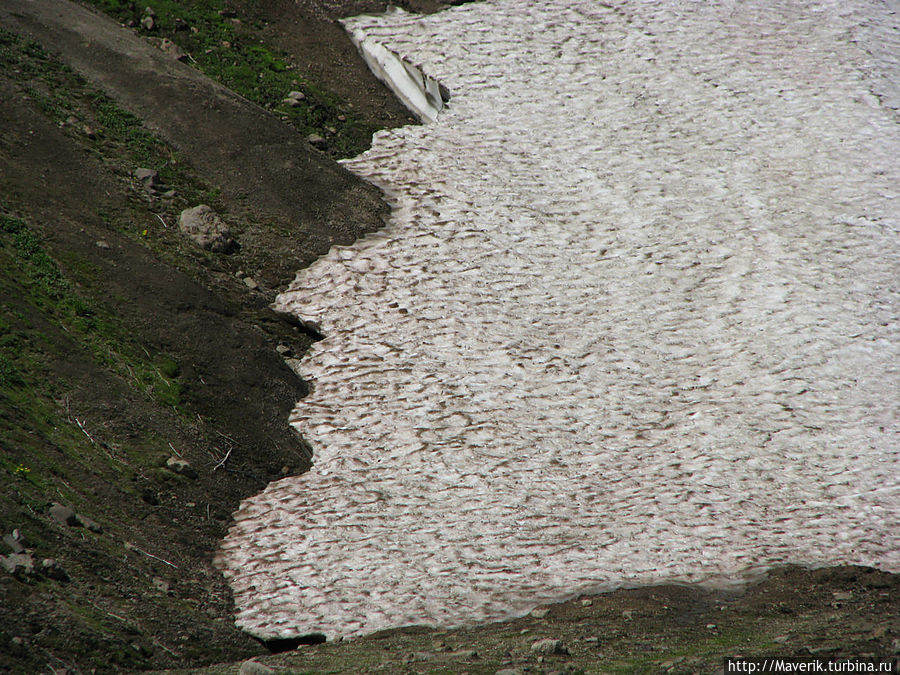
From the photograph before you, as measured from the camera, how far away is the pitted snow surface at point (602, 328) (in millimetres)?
10070

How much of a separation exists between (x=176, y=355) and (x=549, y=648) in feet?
26.1

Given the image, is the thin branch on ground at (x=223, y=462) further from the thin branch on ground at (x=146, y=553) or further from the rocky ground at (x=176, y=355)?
the thin branch on ground at (x=146, y=553)

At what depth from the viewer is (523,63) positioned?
2225 cm

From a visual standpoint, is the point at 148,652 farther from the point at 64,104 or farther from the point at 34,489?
the point at 64,104

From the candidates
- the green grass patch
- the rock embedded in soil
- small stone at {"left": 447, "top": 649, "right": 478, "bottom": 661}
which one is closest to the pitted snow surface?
small stone at {"left": 447, "top": 649, "right": 478, "bottom": 661}

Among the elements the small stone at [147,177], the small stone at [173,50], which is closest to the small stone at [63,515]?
the small stone at [147,177]

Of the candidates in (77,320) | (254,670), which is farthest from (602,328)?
(254,670)

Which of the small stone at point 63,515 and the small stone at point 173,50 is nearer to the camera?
the small stone at point 63,515

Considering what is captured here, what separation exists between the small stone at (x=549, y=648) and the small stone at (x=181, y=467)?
5.81 m

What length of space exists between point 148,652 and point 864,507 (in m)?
9.07

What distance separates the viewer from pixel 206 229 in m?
15.4

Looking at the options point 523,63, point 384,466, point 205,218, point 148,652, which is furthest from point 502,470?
point 523,63

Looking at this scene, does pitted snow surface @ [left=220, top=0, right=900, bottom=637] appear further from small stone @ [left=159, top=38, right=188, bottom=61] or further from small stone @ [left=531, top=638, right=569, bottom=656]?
small stone @ [left=159, top=38, right=188, bottom=61]

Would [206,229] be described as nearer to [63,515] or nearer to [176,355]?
[176,355]
